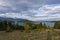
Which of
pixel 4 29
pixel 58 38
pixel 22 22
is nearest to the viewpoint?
pixel 58 38

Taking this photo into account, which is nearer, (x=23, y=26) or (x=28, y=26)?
(x=28, y=26)

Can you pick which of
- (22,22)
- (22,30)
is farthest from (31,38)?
(22,22)

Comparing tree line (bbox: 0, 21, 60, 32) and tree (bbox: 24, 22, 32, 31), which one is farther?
tree (bbox: 24, 22, 32, 31)

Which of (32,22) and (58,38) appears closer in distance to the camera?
(58,38)

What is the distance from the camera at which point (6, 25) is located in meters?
18.7

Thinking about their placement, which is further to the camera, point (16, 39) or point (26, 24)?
point (26, 24)

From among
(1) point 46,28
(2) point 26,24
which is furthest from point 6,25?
(1) point 46,28

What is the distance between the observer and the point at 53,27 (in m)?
19.0

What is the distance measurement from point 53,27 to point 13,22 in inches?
158

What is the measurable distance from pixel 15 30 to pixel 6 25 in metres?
1.03

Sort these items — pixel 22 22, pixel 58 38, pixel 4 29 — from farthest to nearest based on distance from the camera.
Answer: pixel 22 22, pixel 4 29, pixel 58 38

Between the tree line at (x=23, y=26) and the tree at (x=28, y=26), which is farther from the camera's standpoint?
the tree at (x=28, y=26)

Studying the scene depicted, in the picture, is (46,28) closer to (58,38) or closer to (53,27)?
(53,27)

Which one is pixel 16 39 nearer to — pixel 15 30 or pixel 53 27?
pixel 15 30
